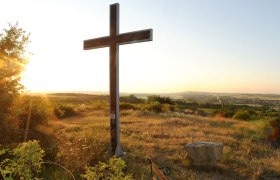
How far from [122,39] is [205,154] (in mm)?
4083

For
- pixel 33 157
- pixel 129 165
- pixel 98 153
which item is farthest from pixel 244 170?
pixel 33 157

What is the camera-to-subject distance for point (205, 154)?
9.66 meters

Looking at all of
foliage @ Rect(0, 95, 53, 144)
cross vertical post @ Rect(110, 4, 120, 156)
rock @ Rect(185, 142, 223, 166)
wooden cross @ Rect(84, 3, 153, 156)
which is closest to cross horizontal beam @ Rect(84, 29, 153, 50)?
wooden cross @ Rect(84, 3, 153, 156)

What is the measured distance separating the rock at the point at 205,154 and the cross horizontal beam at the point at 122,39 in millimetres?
3362

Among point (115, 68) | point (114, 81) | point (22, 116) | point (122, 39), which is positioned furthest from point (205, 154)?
point (22, 116)

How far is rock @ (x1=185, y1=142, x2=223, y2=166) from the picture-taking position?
9.62 metres

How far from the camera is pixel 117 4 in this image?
10508mm

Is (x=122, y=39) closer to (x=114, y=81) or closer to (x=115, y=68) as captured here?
(x=115, y=68)

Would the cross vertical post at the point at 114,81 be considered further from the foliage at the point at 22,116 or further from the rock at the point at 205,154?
the foliage at the point at 22,116

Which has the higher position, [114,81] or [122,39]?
[122,39]

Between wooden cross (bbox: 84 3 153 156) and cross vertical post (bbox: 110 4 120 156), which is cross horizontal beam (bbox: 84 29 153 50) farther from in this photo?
cross vertical post (bbox: 110 4 120 156)

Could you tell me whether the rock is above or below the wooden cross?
below

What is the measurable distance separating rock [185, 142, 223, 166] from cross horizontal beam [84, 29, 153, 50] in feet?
11.0

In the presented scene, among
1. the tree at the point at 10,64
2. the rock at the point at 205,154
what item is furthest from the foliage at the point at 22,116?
the rock at the point at 205,154
